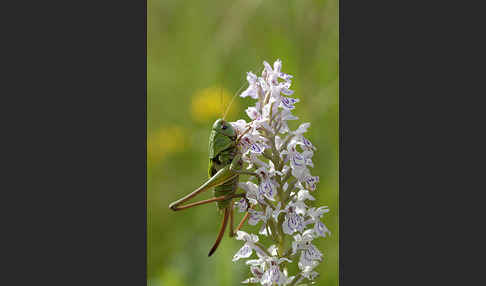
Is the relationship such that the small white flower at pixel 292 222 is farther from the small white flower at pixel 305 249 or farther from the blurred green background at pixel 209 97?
the blurred green background at pixel 209 97

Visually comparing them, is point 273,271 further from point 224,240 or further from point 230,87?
point 230,87

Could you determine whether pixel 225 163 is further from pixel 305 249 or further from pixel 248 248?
pixel 305 249

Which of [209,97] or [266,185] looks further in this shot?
[209,97]

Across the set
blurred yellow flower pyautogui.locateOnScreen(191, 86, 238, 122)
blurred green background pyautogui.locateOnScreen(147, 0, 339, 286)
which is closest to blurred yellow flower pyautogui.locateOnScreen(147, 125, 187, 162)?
blurred green background pyautogui.locateOnScreen(147, 0, 339, 286)

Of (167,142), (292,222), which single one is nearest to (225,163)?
(292,222)

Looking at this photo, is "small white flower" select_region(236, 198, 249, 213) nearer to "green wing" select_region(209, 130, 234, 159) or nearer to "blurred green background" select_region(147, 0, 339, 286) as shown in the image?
"green wing" select_region(209, 130, 234, 159)

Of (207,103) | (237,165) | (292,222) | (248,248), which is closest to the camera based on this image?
(292,222)
